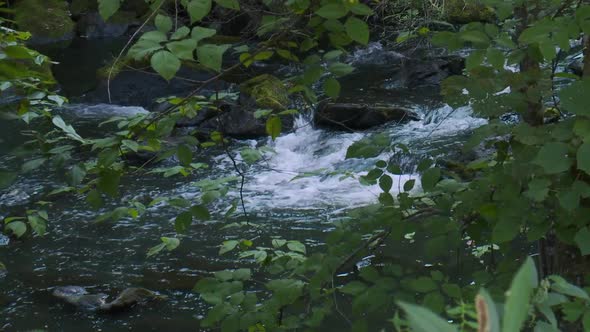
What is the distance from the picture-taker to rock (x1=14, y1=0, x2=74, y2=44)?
1620 centimetres

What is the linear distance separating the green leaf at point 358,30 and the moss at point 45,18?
50.3 ft

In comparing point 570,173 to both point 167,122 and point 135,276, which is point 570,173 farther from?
point 135,276

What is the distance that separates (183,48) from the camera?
156 cm

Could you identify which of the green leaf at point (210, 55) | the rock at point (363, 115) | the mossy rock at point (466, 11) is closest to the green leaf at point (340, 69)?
the green leaf at point (210, 55)

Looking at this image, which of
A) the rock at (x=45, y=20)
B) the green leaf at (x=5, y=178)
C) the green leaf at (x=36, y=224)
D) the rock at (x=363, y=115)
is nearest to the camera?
the green leaf at (x=5, y=178)

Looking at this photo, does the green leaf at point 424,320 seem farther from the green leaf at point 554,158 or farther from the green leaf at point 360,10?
the green leaf at point 360,10

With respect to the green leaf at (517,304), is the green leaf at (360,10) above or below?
below

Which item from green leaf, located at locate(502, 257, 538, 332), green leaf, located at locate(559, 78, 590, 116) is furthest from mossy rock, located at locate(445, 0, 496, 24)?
green leaf, located at locate(502, 257, 538, 332)

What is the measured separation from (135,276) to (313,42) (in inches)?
158

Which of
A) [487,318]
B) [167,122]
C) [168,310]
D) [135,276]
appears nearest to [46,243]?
[135,276]

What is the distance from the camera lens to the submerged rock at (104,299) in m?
5.20

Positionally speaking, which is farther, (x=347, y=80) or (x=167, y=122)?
(x=347, y=80)

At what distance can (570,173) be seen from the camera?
71.2 inches

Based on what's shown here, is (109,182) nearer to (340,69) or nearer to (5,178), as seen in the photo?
(5,178)
